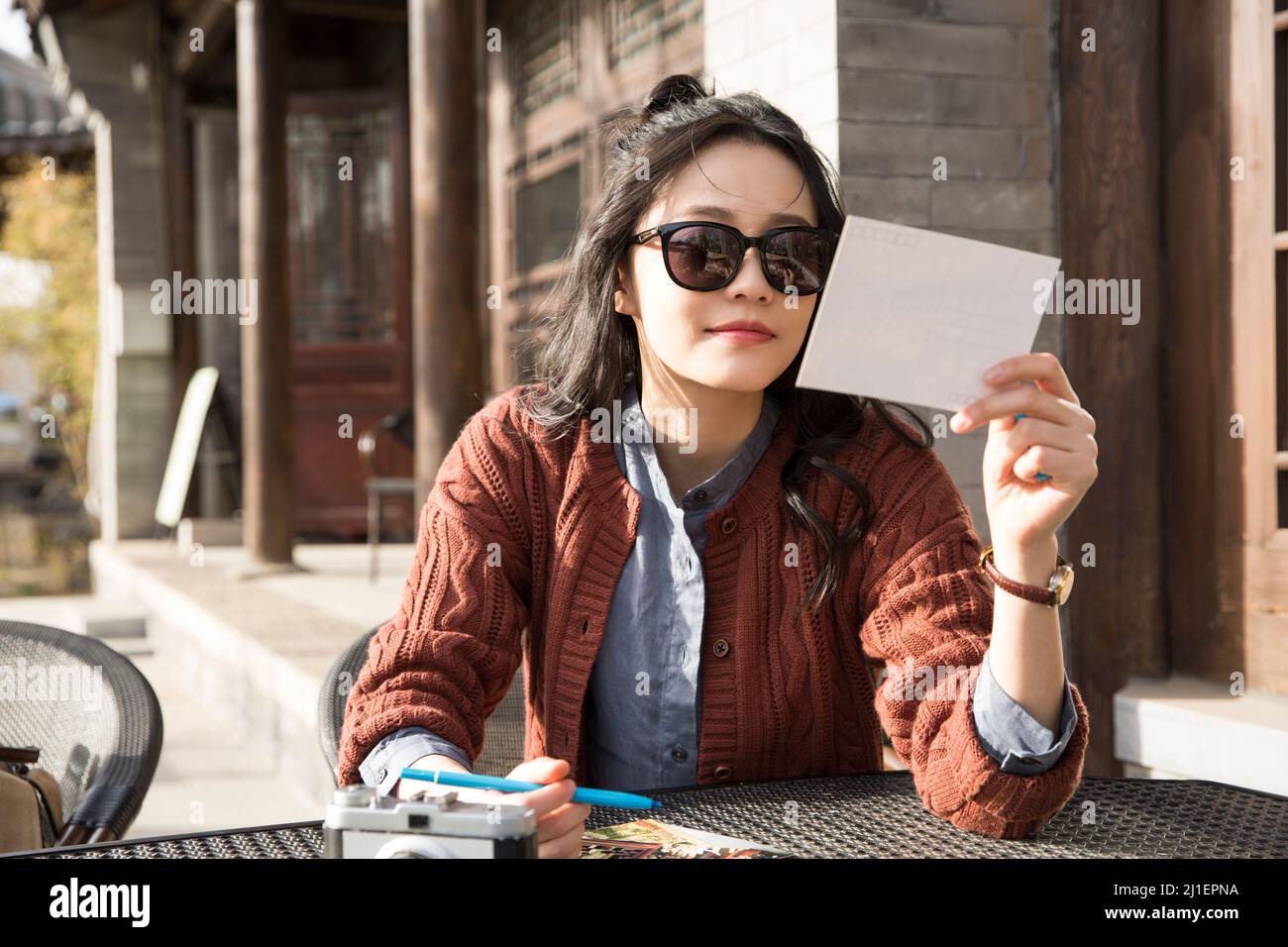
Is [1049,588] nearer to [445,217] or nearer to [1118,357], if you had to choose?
[1118,357]

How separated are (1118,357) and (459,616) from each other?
5.66 ft

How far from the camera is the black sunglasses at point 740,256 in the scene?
5.12ft

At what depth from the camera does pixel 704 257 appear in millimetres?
1567

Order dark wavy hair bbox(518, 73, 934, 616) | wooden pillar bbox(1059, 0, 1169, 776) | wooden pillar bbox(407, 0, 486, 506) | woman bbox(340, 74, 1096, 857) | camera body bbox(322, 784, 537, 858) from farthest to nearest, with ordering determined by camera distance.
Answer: wooden pillar bbox(407, 0, 486, 506) < wooden pillar bbox(1059, 0, 1169, 776) < dark wavy hair bbox(518, 73, 934, 616) < woman bbox(340, 74, 1096, 857) < camera body bbox(322, 784, 537, 858)

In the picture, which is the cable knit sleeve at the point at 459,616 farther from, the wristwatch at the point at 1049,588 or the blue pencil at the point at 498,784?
the wristwatch at the point at 1049,588

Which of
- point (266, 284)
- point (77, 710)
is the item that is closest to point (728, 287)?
point (77, 710)

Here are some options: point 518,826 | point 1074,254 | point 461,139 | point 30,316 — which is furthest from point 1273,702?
point 30,316

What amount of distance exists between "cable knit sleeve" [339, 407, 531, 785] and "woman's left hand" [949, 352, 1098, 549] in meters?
0.64

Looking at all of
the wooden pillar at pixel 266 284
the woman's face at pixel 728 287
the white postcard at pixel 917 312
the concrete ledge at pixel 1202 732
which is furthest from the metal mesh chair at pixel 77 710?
the wooden pillar at pixel 266 284

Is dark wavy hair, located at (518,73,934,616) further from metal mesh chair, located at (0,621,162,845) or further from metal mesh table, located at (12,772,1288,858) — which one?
metal mesh chair, located at (0,621,162,845)

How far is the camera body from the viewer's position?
0.91 metres

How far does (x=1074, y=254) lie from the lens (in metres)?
2.87

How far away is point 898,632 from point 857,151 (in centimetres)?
147

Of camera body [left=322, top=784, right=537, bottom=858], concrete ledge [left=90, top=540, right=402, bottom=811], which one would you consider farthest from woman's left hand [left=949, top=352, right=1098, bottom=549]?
concrete ledge [left=90, top=540, right=402, bottom=811]
